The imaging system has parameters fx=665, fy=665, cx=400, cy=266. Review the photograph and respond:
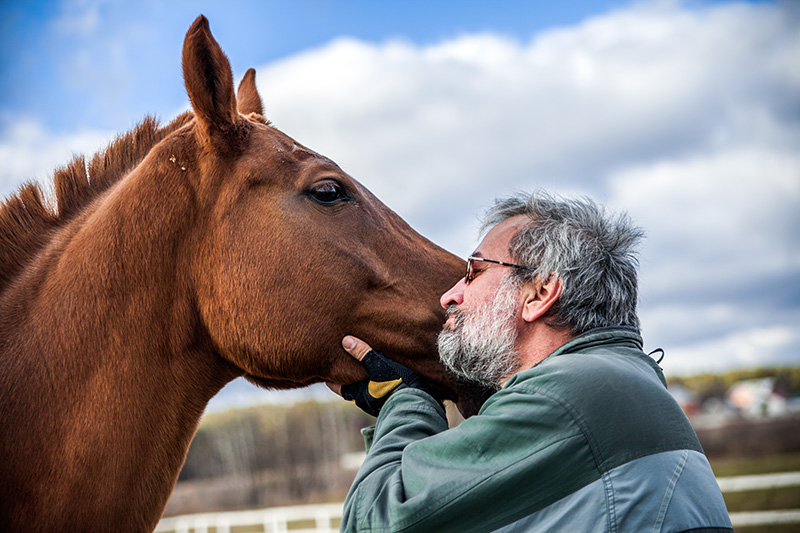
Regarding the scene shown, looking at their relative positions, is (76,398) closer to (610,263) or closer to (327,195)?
(327,195)

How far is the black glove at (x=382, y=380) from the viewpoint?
2.70 m

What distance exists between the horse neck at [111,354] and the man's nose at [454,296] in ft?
3.17

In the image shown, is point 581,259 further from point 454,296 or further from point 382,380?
point 382,380

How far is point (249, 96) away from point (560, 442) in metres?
2.53

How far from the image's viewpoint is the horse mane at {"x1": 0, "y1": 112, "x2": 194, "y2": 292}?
2.69 m

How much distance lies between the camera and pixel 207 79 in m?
2.72

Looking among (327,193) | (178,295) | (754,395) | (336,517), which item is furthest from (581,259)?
(754,395)

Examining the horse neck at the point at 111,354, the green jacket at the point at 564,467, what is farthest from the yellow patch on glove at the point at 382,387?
the horse neck at the point at 111,354

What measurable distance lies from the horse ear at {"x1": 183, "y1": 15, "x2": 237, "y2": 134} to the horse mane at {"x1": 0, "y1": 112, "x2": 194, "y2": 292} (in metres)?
0.38

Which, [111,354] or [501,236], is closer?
[111,354]

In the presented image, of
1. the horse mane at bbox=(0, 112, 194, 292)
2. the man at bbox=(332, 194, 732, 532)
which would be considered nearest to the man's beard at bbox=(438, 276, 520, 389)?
the man at bbox=(332, 194, 732, 532)

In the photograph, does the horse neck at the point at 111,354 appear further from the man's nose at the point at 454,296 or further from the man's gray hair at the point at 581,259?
the man's gray hair at the point at 581,259

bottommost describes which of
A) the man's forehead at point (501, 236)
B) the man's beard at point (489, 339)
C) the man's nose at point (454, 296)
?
the man's beard at point (489, 339)

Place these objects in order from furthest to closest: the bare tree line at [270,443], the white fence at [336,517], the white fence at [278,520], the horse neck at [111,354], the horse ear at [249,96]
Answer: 1. the bare tree line at [270,443]
2. the white fence at [278,520]
3. the white fence at [336,517]
4. the horse ear at [249,96]
5. the horse neck at [111,354]
